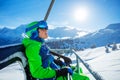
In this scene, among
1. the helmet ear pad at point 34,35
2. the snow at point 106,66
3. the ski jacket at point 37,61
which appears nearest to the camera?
the ski jacket at point 37,61

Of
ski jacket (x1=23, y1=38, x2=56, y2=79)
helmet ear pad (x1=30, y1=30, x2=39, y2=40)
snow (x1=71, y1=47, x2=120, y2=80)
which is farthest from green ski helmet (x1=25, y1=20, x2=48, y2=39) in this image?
snow (x1=71, y1=47, x2=120, y2=80)

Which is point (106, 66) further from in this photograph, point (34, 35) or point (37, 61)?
point (37, 61)

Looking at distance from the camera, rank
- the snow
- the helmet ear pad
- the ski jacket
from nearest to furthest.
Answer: the ski jacket → the helmet ear pad → the snow

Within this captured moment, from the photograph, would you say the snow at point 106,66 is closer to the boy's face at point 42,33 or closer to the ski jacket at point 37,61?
the ski jacket at point 37,61

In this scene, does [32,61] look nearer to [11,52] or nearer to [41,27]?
[11,52]

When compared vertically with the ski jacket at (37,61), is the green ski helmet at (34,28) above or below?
above

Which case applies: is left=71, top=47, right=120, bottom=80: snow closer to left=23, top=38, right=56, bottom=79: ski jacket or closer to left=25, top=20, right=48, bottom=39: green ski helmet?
left=23, top=38, right=56, bottom=79: ski jacket

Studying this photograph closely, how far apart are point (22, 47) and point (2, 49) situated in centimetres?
39

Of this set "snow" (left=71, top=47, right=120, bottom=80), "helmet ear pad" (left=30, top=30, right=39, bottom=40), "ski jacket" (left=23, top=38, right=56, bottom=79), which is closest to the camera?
"ski jacket" (left=23, top=38, right=56, bottom=79)

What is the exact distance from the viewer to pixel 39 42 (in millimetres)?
3035

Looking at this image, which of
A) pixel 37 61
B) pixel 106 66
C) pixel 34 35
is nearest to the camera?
pixel 37 61

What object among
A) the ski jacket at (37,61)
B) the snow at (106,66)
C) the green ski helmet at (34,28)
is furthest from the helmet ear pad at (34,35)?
the snow at (106,66)

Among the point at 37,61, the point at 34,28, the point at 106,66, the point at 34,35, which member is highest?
the point at 34,28

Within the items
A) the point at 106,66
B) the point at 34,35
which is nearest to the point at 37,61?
the point at 34,35
